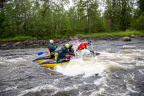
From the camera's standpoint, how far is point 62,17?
113 feet

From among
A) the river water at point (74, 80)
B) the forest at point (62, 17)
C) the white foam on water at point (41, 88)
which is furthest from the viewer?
the forest at point (62, 17)

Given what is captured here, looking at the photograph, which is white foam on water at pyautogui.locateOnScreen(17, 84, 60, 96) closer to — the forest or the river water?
the river water

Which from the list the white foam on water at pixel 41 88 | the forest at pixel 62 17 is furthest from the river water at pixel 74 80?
the forest at pixel 62 17

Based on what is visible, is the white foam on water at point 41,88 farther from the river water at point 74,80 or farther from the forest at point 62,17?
the forest at point 62,17

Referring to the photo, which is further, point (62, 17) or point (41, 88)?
point (62, 17)

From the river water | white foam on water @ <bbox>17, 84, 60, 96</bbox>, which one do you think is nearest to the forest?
the river water

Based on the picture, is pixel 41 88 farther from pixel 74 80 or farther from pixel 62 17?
pixel 62 17

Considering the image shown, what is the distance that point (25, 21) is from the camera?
101 ft

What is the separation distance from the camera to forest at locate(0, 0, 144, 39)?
95.7 ft

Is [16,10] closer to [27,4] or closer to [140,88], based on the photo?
[27,4]

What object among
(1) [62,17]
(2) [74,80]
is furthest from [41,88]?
(1) [62,17]

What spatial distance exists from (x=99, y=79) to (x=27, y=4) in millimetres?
27352

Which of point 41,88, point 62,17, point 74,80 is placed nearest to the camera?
point 41,88

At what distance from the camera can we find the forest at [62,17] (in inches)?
1148
